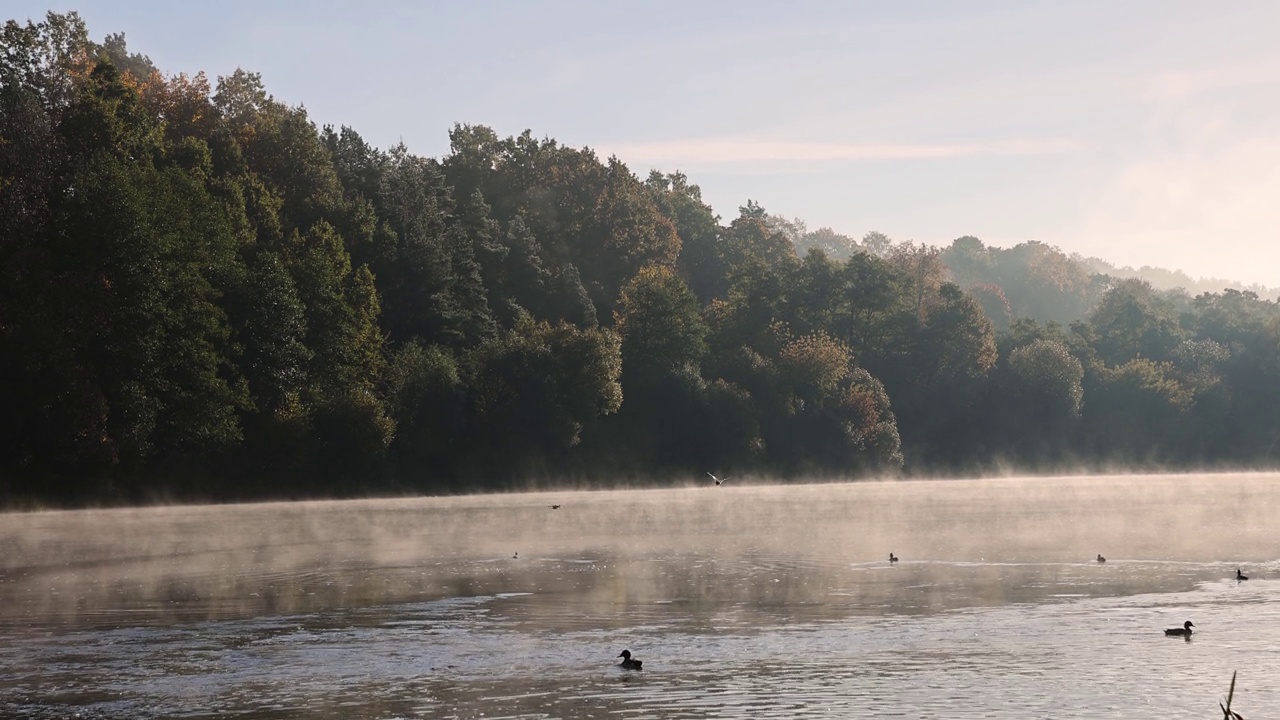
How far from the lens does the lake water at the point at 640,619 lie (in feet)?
87.8

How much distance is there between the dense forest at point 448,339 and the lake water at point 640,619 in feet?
59.2

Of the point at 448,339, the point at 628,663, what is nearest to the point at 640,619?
the point at 628,663

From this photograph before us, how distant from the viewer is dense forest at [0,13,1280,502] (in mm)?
89250

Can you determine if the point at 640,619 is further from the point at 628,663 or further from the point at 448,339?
the point at 448,339

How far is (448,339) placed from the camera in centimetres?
13038

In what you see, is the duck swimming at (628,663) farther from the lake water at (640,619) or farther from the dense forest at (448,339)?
the dense forest at (448,339)

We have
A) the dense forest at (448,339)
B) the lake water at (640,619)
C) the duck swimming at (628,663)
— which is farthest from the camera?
the dense forest at (448,339)

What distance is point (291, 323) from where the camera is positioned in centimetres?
10356

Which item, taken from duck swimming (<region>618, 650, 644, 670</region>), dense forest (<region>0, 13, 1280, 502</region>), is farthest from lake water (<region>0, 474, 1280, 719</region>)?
dense forest (<region>0, 13, 1280, 502</region>)

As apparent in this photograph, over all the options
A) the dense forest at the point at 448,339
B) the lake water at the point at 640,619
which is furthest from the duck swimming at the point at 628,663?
the dense forest at the point at 448,339

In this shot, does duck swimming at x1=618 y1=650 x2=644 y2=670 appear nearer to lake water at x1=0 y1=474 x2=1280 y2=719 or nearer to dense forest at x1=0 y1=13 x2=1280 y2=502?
lake water at x1=0 y1=474 x2=1280 y2=719

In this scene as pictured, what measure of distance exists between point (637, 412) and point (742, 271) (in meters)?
43.9

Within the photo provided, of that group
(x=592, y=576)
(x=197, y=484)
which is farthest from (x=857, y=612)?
(x=197, y=484)

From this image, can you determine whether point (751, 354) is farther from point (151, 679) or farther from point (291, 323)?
point (151, 679)
